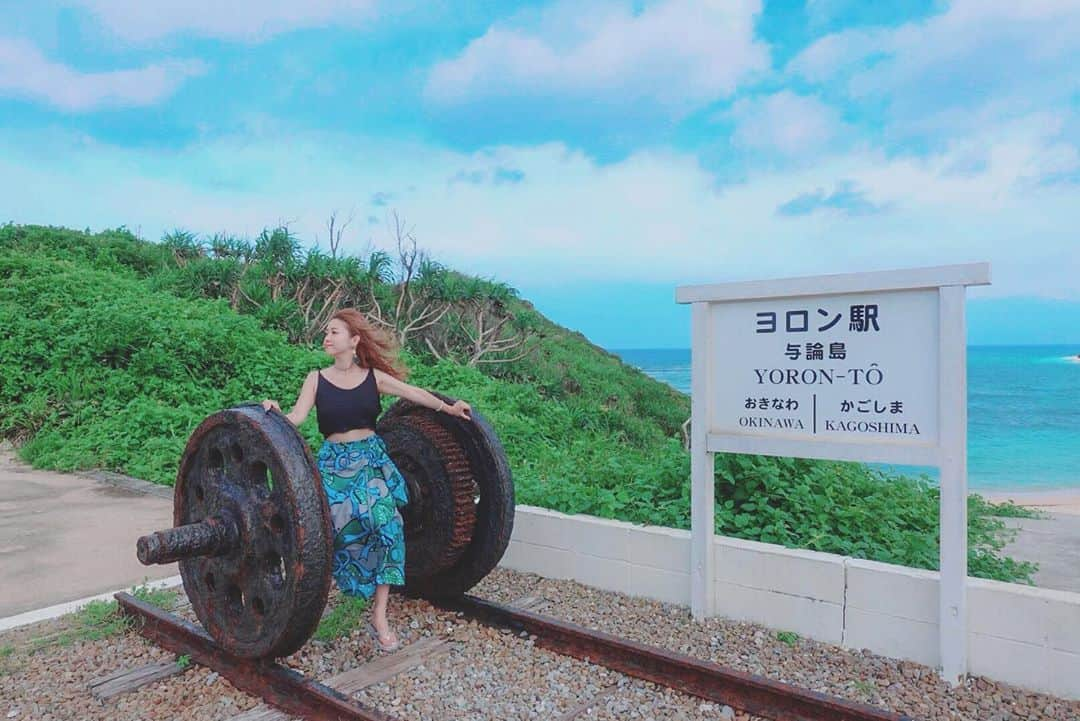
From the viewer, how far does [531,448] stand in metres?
9.66

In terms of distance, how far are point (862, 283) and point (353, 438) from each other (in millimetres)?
2563

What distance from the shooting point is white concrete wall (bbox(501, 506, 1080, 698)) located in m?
3.55

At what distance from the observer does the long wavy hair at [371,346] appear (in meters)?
4.07

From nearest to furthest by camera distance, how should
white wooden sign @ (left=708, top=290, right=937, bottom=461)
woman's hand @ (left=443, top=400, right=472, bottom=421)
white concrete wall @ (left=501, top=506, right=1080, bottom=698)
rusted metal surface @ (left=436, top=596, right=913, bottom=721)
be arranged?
rusted metal surface @ (left=436, top=596, right=913, bottom=721) → white concrete wall @ (left=501, top=506, right=1080, bottom=698) → white wooden sign @ (left=708, top=290, right=937, bottom=461) → woman's hand @ (left=443, top=400, right=472, bottom=421)

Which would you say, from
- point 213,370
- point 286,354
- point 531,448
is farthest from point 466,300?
point 531,448

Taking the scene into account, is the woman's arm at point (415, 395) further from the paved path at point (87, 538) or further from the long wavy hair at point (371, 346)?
the paved path at point (87, 538)

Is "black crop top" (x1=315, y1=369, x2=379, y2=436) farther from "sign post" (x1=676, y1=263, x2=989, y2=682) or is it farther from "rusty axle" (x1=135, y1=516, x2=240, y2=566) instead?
"sign post" (x1=676, y1=263, x2=989, y2=682)

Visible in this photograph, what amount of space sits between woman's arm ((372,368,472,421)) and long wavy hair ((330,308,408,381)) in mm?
42

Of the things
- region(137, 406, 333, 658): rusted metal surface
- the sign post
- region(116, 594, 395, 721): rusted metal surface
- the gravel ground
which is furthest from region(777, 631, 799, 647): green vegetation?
region(137, 406, 333, 658): rusted metal surface

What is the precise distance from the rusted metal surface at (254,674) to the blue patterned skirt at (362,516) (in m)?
0.56

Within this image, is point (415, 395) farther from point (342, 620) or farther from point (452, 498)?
point (342, 620)

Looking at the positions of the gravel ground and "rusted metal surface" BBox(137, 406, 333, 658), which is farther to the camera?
the gravel ground

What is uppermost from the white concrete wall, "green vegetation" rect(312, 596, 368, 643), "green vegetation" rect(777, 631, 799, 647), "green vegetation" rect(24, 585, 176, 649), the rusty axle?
the rusty axle

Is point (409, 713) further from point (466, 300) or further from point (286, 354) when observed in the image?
point (466, 300)
